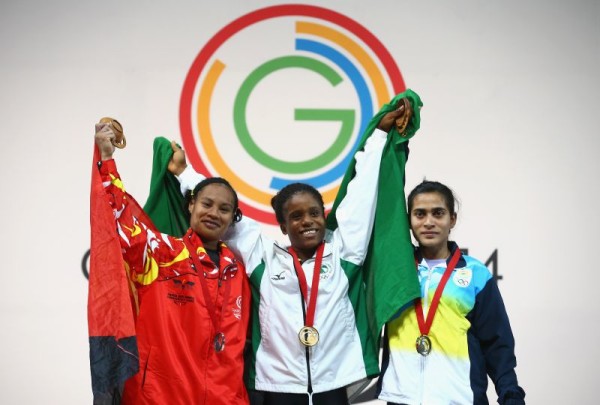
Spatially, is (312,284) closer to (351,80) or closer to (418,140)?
(418,140)

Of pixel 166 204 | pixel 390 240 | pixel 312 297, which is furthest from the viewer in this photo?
pixel 166 204

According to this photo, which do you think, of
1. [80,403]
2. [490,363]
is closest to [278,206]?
[490,363]

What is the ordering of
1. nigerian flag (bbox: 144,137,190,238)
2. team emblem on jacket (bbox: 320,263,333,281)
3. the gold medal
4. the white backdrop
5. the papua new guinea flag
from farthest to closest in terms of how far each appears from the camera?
the white backdrop < nigerian flag (bbox: 144,137,190,238) < team emblem on jacket (bbox: 320,263,333,281) < the gold medal < the papua new guinea flag

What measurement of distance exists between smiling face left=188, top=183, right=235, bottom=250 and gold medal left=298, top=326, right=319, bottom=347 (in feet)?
1.20

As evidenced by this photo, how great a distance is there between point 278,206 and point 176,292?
42cm

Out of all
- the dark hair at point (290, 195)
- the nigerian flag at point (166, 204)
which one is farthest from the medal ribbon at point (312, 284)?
the nigerian flag at point (166, 204)

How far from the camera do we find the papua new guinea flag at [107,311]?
1.44 meters

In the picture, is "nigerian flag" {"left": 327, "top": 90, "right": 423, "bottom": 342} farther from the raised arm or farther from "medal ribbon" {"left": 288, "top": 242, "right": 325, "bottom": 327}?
the raised arm

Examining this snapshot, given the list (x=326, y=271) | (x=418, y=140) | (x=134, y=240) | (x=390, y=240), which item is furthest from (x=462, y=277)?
(x=418, y=140)

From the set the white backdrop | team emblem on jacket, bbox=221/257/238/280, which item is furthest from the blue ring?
team emblem on jacket, bbox=221/257/238/280

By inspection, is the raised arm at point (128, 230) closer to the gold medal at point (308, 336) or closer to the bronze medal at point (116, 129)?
the bronze medal at point (116, 129)

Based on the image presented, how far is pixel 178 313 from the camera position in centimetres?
153

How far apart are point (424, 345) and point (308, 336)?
0.30 m

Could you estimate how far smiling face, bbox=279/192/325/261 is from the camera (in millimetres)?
1687
